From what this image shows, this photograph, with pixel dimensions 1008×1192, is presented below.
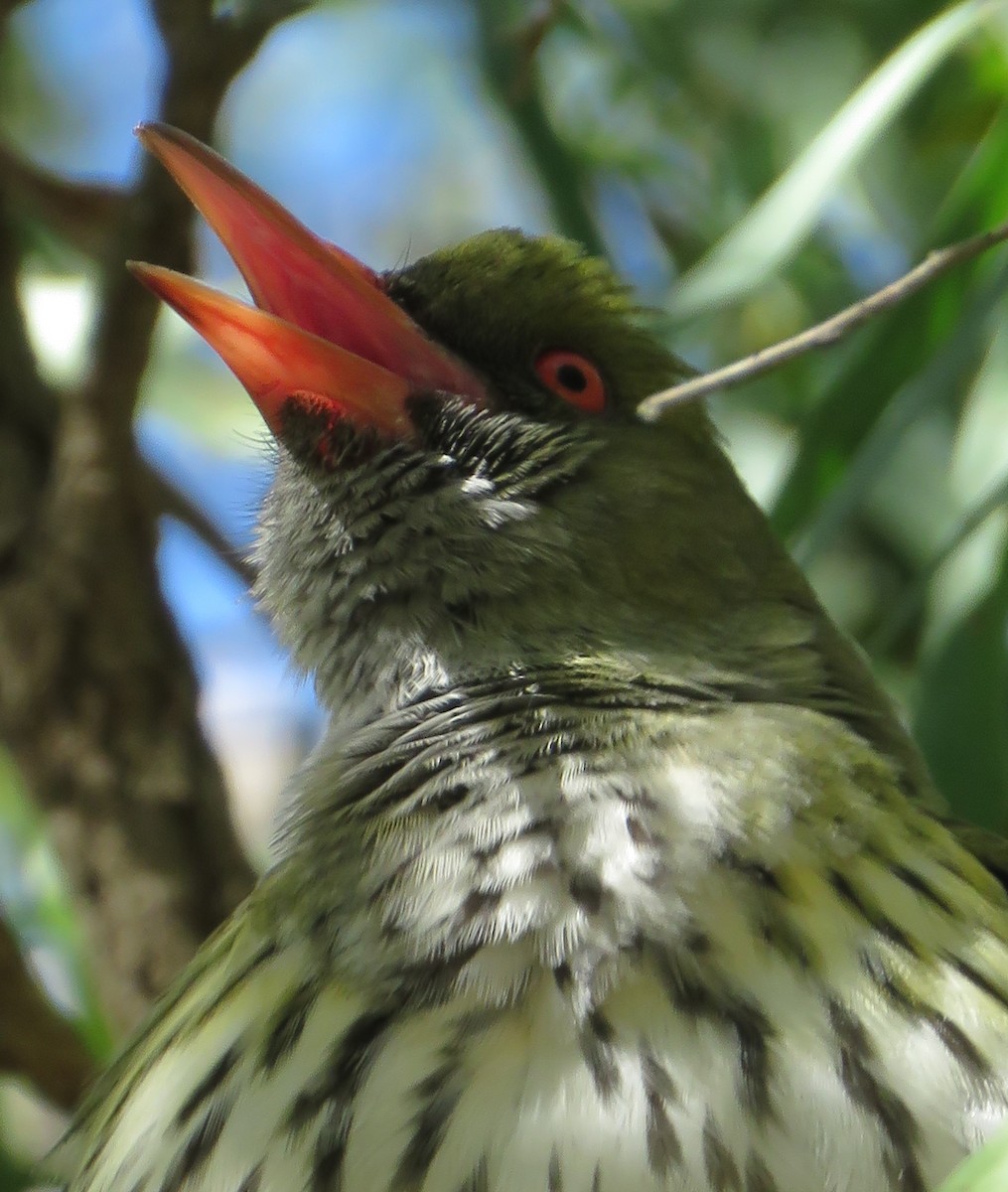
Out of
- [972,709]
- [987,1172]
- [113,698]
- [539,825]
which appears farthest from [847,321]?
[113,698]

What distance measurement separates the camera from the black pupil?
7.33 feet

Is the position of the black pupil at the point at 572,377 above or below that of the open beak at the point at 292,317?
below

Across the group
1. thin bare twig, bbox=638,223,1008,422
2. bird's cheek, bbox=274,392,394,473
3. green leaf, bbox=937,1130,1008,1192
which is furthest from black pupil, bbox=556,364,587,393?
green leaf, bbox=937,1130,1008,1192

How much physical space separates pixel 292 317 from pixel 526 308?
1.12 ft

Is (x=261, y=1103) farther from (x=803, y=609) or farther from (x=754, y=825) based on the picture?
(x=803, y=609)

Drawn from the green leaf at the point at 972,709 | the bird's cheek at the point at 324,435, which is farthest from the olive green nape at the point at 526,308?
the green leaf at the point at 972,709

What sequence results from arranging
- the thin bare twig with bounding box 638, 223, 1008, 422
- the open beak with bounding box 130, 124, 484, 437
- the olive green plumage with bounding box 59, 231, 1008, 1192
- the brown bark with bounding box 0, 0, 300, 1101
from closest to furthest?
the olive green plumage with bounding box 59, 231, 1008, 1192 → the thin bare twig with bounding box 638, 223, 1008, 422 → the open beak with bounding box 130, 124, 484, 437 → the brown bark with bounding box 0, 0, 300, 1101

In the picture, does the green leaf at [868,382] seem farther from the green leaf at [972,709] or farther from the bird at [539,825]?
the green leaf at [972,709]

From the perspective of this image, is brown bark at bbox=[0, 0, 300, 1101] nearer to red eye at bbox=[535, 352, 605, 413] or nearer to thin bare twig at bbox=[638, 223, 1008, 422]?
red eye at bbox=[535, 352, 605, 413]

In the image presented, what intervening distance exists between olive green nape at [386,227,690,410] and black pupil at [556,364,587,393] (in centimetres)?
4

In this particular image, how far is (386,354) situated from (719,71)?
5.68 feet

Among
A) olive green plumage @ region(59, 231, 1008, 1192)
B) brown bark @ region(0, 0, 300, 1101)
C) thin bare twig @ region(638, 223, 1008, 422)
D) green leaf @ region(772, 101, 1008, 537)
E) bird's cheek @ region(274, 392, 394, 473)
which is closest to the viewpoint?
olive green plumage @ region(59, 231, 1008, 1192)

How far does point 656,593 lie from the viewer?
2133 mm

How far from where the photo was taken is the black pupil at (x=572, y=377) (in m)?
2.23
